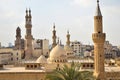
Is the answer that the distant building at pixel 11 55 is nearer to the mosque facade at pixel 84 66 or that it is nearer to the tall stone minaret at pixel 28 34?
the tall stone minaret at pixel 28 34

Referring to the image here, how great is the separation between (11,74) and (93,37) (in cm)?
877

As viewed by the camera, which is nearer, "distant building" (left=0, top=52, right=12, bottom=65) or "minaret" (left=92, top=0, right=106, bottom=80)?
"minaret" (left=92, top=0, right=106, bottom=80)

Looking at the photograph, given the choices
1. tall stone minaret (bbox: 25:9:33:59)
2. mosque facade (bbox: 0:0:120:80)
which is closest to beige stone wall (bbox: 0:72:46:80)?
mosque facade (bbox: 0:0:120:80)

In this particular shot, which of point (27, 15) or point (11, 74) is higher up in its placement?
point (27, 15)

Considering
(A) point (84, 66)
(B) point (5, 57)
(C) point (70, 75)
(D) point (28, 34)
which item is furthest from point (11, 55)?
(C) point (70, 75)

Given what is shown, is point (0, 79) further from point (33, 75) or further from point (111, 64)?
point (111, 64)

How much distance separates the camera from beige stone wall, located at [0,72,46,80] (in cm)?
2903

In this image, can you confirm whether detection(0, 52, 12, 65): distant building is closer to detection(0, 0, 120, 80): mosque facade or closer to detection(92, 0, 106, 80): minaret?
detection(0, 0, 120, 80): mosque facade

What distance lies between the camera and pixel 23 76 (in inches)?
1153

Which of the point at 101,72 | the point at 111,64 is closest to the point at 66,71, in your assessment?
the point at 101,72

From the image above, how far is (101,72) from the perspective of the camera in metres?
25.4

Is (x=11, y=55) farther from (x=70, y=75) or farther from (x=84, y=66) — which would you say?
(x=70, y=75)

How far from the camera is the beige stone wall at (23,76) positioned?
95.2ft

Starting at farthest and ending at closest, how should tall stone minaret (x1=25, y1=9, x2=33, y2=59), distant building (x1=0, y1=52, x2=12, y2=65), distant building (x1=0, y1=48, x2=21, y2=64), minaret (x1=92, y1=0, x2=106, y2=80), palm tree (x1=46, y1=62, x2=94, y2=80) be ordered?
1. distant building (x1=0, y1=48, x2=21, y2=64)
2. distant building (x1=0, y1=52, x2=12, y2=65)
3. tall stone minaret (x1=25, y1=9, x2=33, y2=59)
4. minaret (x1=92, y1=0, x2=106, y2=80)
5. palm tree (x1=46, y1=62, x2=94, y2=80)
